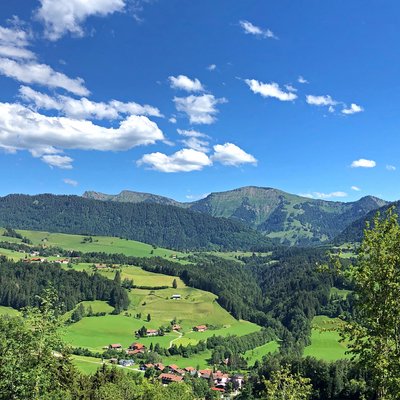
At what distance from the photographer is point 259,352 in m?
175

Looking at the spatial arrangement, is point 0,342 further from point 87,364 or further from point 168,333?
point 168,333

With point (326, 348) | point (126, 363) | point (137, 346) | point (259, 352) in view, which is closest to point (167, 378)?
point (126, 363)

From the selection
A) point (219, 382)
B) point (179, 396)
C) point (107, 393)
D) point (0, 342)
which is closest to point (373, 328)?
point (0, 342)

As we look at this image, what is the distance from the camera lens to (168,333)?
199m

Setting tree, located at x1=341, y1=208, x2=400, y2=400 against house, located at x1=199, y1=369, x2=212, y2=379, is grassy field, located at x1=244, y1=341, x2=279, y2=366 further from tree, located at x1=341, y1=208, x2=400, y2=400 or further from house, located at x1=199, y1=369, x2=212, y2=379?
tree, located at x1=341, y1=208, x2=400, y2=400

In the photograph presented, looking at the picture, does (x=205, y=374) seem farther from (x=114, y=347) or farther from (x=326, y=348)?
(x=326, y=348)

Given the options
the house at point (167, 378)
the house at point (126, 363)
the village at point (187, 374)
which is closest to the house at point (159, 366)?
the village at point (187, 374)

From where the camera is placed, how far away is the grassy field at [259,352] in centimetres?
16562

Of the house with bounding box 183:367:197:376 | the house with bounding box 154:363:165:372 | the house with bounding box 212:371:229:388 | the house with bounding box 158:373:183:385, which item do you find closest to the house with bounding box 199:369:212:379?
the house with bounding box 212:371:229:388

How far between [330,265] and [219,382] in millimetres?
130338

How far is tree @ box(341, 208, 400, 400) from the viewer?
17.0 metres

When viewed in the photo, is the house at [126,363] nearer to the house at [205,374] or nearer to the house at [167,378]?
the house at [167,378]

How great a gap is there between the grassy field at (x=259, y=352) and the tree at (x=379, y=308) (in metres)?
154

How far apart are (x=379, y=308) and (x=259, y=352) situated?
168850 mm
